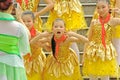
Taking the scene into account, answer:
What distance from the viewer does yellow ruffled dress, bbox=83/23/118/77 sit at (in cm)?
590

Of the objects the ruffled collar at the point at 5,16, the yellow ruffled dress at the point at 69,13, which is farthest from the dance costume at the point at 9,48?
the yellow ruffled dress at the point at 69,13

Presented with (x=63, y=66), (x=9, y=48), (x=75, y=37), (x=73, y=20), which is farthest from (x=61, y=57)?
(x=9, y=48)

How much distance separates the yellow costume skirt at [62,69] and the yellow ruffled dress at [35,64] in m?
0.08

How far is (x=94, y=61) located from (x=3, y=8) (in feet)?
5.82

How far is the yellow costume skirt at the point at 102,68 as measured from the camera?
232 inches

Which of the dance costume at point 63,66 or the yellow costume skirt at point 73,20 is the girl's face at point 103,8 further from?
the dance costume at point 63,66

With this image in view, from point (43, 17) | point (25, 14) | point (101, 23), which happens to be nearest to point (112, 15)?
point (101, 23)

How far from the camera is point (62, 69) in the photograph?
19.6 ft

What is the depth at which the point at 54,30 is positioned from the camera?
5.91 meters

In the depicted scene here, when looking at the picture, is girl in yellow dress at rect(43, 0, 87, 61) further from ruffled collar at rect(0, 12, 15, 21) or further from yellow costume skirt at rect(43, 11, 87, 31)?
ruffled collar at rect(0, 12, 15, 21)

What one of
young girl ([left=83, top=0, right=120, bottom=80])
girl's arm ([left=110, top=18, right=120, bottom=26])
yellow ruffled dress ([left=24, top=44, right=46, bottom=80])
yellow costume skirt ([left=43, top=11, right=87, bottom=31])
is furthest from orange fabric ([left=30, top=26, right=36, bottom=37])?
girl's arm ([left=110, top=18, right=120, bottom=26])

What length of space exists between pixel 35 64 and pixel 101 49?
3.02ft

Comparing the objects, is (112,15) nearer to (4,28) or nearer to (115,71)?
(115,71)

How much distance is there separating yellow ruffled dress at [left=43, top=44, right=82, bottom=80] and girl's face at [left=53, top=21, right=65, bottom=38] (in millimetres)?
215
